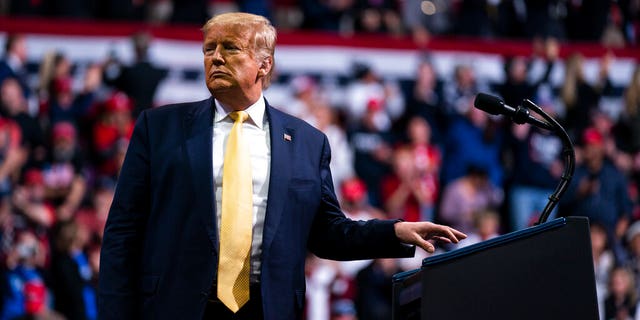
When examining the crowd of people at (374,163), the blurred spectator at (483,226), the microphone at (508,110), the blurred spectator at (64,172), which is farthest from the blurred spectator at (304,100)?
the microphone at (508,110)

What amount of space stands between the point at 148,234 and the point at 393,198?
641cm

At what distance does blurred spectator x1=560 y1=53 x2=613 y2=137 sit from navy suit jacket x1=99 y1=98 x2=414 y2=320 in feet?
25.5

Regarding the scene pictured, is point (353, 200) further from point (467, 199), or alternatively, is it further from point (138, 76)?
point (138, 76)

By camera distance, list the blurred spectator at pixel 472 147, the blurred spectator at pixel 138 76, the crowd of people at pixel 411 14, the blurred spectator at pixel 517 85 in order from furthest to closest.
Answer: the blurred spectator at pixel 517 85 → the crowd of people at pixel 411 14 → the blurred spectator at pixel 472 147 → the blurred spectator at pixel 138 76

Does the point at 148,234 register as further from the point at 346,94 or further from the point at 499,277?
the point at 346,94

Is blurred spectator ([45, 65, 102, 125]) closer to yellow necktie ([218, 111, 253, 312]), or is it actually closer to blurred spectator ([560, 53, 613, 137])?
blurred spectator ([560, 53, 613, 137])

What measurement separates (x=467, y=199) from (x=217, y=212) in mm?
6639

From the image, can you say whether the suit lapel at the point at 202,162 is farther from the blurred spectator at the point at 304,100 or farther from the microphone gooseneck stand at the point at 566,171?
the blurred spectator at the point at 304,100

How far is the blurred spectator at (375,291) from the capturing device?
858 cm

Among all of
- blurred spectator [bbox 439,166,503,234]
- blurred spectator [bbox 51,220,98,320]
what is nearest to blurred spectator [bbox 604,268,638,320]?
blurred spectator [bbox 439,166,503,234]

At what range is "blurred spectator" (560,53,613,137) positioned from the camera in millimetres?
11305

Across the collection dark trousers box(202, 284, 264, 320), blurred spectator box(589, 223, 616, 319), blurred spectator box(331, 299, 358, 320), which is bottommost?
blurred spectator box(331, 299, 358, 320)

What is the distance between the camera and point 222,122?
3.78 meters

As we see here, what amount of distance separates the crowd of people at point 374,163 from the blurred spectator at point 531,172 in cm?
1
